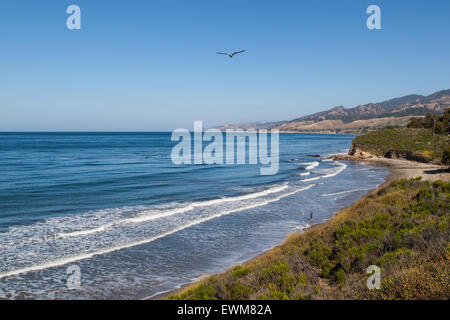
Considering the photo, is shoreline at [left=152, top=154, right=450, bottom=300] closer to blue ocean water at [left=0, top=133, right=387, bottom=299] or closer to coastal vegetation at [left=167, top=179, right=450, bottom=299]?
blue ocean water at [left=0, top=133, right=387, bottom=299]

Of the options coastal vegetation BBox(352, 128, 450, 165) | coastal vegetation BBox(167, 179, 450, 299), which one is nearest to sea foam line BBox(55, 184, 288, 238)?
coastal vegetation BBox(167, 179, 450, 299)

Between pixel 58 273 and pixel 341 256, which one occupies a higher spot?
pixel 341 256

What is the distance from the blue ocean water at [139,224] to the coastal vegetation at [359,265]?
9.33 feet

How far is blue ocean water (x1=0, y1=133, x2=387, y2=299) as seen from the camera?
10.5 m

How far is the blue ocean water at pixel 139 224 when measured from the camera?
1054 cm

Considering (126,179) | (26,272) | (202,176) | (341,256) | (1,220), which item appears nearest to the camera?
(341,256)

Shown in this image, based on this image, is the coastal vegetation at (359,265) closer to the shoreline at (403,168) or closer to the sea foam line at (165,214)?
the sea foam line at (165,214)

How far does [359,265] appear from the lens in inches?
317

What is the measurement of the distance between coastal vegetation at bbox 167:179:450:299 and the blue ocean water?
284cm
